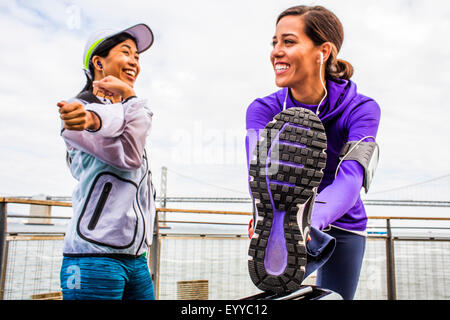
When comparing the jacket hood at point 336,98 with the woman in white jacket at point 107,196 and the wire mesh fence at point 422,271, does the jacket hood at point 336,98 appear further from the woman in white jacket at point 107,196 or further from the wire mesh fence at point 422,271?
the wire mesh fence at point 422,271

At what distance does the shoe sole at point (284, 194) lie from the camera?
42.2 inches

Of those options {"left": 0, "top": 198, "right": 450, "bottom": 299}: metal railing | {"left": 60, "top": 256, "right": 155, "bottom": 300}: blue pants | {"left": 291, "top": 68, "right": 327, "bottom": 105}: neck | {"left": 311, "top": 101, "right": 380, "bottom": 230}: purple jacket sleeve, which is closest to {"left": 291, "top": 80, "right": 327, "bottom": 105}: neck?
{"left": 291, "top": 68, "right": 327, "bottom": 105}: neck

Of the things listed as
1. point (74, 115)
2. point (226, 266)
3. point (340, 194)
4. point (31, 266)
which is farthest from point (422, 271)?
point (74, 115)

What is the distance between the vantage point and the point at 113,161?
1243 millimetres

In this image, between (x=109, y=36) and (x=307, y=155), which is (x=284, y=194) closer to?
(x=307, y=155)

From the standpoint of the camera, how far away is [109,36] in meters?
1.47

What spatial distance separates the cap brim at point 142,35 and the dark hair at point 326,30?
1.66ft

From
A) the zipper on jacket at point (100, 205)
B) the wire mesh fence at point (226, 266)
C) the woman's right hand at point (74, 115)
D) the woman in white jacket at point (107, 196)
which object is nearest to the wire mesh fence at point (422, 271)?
the wire mesh fence at point (226, 266)

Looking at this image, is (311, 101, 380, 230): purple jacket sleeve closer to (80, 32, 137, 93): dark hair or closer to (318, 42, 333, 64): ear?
(318, 42, 333, 64): ear

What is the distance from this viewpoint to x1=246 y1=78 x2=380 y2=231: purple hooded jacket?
1185mm

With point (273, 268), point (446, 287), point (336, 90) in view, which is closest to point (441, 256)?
point (446, 287)

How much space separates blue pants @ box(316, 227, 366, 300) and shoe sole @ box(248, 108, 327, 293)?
17.7 inches

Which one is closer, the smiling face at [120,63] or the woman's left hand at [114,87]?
the woman's left hand at [114,87]

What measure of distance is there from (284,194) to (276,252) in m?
0.16
